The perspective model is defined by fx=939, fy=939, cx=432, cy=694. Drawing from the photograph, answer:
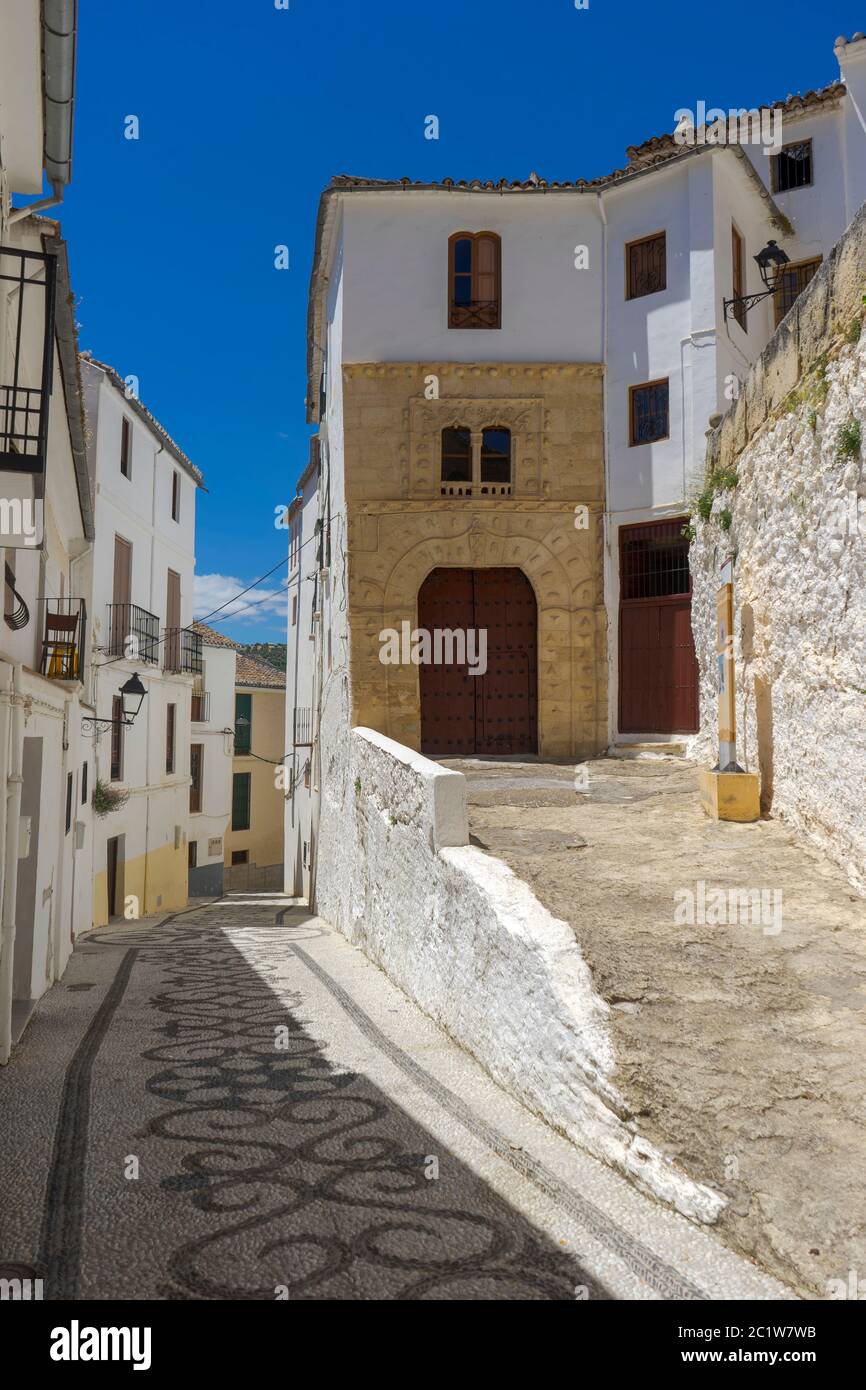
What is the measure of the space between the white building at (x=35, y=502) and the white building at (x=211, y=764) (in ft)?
51.8

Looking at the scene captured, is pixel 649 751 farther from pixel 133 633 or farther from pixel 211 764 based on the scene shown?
pixel 211 764

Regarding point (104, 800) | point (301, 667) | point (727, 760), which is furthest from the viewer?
point (301, 667)

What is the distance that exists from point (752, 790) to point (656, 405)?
7613 mm

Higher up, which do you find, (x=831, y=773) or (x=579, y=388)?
(x=579, y=388)

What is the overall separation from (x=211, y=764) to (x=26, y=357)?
20743 millimetres

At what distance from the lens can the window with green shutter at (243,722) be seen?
31.2 meters

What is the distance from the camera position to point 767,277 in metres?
14.8

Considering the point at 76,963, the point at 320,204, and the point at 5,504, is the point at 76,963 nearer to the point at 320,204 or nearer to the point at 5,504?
the point at 5,504

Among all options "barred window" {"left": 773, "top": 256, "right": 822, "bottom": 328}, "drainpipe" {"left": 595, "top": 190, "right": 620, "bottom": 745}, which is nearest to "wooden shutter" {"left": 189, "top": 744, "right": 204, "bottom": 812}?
"drainpipe" {"left": 595, "top": 190, "right": 620, "bottom": 745}

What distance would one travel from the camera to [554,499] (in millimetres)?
13336

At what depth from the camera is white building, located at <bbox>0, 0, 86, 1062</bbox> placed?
5074mm

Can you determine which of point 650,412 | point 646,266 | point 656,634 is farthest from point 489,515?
point 646,266

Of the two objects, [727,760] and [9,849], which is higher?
[727,760]
